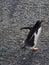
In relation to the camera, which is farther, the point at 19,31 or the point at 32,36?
the point at 19,31

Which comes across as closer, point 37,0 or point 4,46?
point 4,46

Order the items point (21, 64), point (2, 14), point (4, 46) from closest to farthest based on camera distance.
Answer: point (21, 64) < point (4, 46) < point (2, 14)

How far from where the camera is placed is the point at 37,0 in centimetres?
484

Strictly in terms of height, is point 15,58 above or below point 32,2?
below

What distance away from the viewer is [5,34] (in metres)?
4.02

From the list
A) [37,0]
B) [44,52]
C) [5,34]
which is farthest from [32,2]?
[44,52]

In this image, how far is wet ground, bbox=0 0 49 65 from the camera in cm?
357

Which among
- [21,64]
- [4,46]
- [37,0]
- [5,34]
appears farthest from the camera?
[37,0]

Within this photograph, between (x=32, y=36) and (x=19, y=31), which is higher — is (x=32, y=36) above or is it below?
above

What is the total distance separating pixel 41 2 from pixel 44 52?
1.33m

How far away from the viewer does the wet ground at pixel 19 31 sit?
357 cm

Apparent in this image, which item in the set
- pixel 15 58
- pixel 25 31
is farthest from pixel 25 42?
pixel 25 31

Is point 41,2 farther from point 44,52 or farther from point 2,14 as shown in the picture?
point 44,52

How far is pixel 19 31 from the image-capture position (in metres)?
4.07
